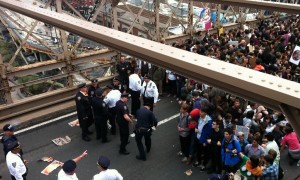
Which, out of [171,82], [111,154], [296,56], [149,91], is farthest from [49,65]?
[296,56]

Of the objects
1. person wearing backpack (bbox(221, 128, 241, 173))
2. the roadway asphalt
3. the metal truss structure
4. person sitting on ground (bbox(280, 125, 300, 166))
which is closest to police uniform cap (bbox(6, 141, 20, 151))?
the roadway asphalt

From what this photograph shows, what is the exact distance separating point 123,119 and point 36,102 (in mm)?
3197

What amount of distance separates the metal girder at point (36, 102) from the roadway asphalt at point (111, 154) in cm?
66

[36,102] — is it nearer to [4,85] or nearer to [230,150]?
[4,85]

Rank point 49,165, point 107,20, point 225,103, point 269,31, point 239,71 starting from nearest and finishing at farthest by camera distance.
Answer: point 239,71
point 49,165
point 225,103
point 107,20
point 269,31

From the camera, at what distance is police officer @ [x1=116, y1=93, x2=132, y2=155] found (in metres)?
7.33

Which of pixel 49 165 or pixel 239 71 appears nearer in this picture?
pixel 239 71

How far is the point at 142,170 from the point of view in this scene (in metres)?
7.13

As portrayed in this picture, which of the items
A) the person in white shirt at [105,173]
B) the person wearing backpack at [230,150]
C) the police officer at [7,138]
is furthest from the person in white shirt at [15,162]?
the person wearing backpack at [230,150]

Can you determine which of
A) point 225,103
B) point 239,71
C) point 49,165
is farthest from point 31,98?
point 239,71

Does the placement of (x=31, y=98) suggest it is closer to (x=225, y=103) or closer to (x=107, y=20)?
(x=107, y=20)

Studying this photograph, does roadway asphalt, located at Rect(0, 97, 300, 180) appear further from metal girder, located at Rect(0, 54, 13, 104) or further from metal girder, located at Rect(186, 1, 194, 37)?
metal girder, located at Rect(186, 1, 194, 37)

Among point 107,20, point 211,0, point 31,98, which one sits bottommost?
point 31,98

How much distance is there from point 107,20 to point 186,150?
5.67 meters
